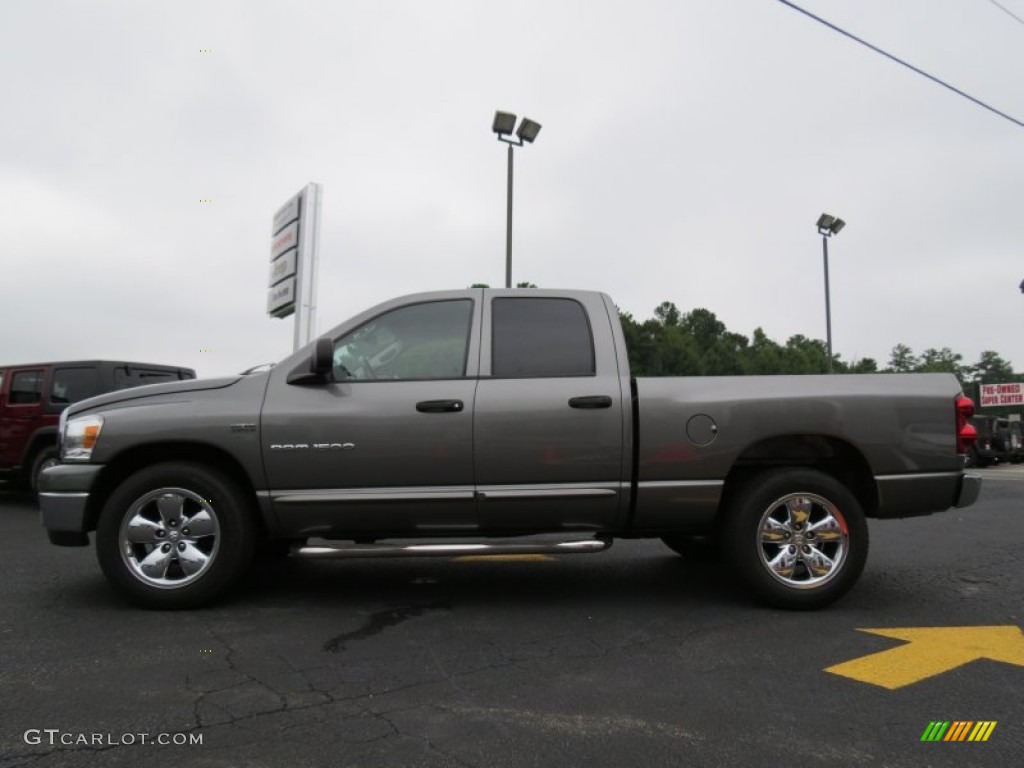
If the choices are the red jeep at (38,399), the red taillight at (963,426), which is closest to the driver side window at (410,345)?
the red taillight at (963,426)

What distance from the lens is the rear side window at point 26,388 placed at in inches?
386

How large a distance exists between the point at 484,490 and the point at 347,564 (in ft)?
6.77

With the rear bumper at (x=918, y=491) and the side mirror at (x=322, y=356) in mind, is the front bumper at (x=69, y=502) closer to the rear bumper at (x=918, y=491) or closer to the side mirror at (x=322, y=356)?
the side mirror at (x=322, y=356)

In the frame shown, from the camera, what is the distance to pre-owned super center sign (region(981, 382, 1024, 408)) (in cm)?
3428

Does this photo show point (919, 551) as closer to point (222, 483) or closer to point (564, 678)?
point (564, 678)

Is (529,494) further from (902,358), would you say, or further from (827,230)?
(902,358)

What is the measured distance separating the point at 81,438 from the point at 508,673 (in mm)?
2820

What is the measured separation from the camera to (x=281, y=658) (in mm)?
3436

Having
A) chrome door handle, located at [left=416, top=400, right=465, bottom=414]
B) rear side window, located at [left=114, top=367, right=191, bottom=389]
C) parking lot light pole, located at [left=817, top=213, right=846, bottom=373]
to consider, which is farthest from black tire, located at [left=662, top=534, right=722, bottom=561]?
parking lot light pole, located at [left=817, top=213, right=846, bottom=373]

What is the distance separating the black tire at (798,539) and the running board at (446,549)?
0.85m

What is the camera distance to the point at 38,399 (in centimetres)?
977

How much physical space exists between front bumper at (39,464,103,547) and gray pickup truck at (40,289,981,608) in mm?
11

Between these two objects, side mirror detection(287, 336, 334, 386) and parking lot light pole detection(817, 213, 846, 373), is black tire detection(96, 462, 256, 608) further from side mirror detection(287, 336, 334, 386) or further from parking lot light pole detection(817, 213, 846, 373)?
parking lot light pole detection(817, 213, 846, 373)

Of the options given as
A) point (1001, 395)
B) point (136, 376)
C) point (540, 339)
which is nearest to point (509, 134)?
point (136, 376)
